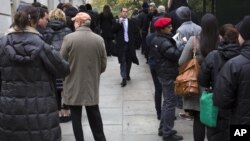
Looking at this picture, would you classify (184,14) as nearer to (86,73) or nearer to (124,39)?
(86,73)

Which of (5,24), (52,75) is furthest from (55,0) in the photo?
(52,75)

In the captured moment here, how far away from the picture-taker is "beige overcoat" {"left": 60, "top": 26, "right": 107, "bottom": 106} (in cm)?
645

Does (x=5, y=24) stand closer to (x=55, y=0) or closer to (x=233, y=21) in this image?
(x=233, y=21)

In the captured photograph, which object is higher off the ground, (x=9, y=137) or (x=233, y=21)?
(x=233, y=21)

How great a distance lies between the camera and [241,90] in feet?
14.2

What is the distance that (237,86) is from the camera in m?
4.35

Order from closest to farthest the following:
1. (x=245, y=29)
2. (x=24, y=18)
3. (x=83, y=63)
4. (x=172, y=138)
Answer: (x=245, y=29) < (x=24, y=18) < (x=83, y=63) < (x=172, y=138)

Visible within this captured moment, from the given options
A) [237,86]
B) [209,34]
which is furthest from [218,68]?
[209,34]

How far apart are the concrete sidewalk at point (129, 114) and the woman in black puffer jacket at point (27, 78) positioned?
2709 mm

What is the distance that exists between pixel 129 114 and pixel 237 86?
491 centimetres

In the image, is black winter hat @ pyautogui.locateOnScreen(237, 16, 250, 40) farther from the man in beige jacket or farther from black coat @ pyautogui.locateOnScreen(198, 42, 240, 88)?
the man in beige jacket

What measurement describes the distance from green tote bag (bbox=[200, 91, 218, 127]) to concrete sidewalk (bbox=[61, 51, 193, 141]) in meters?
2.28

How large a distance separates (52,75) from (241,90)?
1.90 meters

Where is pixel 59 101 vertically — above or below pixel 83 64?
below
